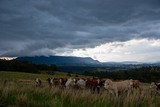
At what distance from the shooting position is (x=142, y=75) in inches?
4993

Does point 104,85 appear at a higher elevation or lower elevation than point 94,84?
higher

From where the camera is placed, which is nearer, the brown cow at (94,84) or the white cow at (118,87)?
the white cow at (118,87)

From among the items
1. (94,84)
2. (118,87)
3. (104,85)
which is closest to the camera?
(118,87)

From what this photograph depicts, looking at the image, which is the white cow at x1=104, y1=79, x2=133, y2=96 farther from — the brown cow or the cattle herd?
the brown cow

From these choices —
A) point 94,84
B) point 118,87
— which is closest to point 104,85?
point 118,87

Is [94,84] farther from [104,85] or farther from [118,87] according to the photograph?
[118,87]

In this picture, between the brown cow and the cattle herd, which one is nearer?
the cattle herd

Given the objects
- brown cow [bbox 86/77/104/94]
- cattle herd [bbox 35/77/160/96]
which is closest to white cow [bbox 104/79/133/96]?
cattle herd [bbox 35/77/160/96]

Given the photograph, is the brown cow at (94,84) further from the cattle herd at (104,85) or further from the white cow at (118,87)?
the white cow at (118,87)

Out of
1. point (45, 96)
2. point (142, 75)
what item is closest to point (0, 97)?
point (45, 96)

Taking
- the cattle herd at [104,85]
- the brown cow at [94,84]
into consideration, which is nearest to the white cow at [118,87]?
the cattle herd at [104,85]

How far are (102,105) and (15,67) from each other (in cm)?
13608

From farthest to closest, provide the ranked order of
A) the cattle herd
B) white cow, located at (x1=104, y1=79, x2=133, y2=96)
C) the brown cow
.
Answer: the brown cow < the cattle herd < white cow, located at (x1=104, y1=79, x2=133, y2=96)

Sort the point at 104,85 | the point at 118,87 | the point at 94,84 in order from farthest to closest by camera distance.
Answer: the point at 94,84 < the point at 104,85 < the point at 118,87
